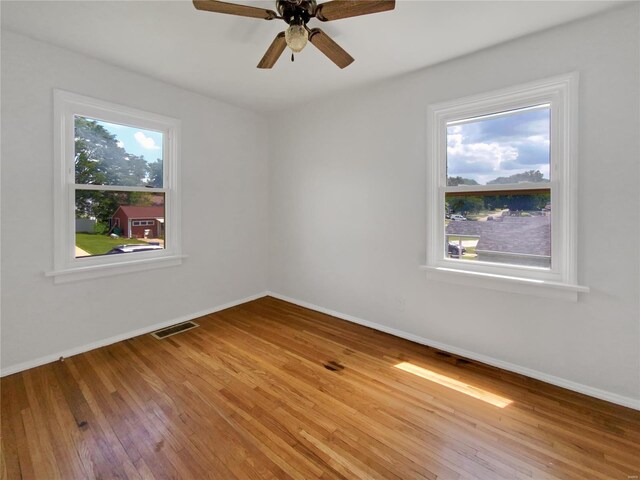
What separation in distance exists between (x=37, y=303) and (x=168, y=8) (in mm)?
2534

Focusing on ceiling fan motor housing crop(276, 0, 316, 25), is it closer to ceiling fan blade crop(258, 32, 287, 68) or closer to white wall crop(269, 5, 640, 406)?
ceiling fan blade crop(258, 32, 287, 68)

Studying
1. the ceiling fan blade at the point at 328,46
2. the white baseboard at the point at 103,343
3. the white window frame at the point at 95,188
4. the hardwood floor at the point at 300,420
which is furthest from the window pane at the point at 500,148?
the white baseboard at the point at 103,343

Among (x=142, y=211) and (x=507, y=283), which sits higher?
(x=142, y=211)

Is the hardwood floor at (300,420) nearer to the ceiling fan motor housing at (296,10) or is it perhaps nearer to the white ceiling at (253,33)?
the ceiling fan motor housing at (296,10)

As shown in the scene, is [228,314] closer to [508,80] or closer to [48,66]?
[48,66]

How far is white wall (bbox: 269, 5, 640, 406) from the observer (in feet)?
6.36

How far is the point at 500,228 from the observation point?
2.45 metres

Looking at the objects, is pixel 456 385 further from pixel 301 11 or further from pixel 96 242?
pixel 96 242

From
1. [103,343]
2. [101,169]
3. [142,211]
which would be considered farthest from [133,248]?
[103,343]

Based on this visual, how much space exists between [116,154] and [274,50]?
1.95m

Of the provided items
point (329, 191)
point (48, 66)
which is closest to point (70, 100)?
point (48, 66)

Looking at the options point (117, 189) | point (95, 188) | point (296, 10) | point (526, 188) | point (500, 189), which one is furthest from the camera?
point (117, 189)

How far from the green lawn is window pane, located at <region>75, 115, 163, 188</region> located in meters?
0.50

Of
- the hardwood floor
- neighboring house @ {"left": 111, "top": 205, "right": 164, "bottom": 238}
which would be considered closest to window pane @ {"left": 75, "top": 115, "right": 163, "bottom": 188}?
neighboring house @ {"left": 111, "top": 205, "right": 164, "bottom": 238}
